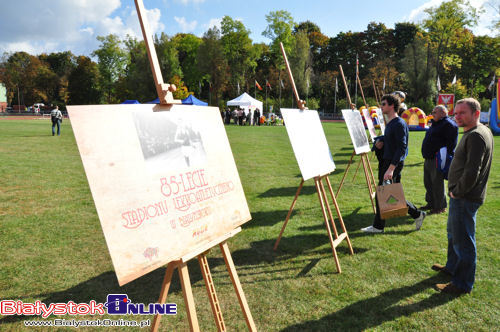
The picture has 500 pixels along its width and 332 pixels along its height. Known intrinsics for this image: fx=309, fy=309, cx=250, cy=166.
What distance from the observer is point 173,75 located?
59.4 metres

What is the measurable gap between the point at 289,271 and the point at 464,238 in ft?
6.65

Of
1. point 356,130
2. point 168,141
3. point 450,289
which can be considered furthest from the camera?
point 356,130

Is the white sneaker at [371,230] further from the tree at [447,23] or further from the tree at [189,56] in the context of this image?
the tree at [189,56]

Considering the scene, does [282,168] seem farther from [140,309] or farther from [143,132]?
[143,132]

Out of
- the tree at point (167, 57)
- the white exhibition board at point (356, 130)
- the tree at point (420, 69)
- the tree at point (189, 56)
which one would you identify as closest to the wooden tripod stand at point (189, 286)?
the white exhibition board at point (356, 130)

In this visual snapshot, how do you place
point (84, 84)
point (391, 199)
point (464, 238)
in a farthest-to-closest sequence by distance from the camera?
1. point (84, 84)
2. point (391, 199)
3. point (464, 238)

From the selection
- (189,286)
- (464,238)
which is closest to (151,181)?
(189,286)

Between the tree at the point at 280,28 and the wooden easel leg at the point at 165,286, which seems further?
the tree at the point at 280,28

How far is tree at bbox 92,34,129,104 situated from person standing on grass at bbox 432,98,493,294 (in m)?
69.1

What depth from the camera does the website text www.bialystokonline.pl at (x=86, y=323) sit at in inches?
118

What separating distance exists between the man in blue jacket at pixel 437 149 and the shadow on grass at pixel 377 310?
309 centimetres

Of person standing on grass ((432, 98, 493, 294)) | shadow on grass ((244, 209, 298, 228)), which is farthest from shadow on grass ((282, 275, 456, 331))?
shadow on grass ((244, 209, 298, 228))

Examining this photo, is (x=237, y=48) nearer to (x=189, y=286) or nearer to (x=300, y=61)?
(x=300, y=61)

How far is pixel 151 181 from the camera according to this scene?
213 centimetres
